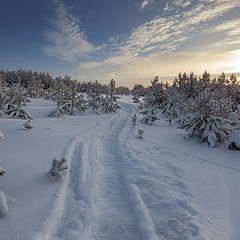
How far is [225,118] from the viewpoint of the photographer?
803 cm

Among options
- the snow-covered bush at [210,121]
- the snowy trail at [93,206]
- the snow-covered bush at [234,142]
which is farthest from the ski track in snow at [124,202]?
the snow-covered bush at [210,121]

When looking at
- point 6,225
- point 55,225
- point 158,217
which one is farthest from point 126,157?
point 6,225

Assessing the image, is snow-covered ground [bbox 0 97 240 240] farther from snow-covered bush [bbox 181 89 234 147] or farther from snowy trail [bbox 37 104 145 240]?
snow-covered bush [bbox 181 89 234 147]

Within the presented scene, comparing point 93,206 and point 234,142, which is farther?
point 234,142

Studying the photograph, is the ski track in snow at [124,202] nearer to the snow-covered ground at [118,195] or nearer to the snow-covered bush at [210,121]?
the snow-covered ground at [118,195]

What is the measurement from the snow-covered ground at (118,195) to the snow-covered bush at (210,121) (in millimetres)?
1468

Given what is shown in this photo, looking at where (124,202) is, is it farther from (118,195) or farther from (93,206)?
(93,206)

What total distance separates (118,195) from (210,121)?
21.4 ft

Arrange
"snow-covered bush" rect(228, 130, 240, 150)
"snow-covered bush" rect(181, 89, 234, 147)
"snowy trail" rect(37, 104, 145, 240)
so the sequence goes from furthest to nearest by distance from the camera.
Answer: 1. "snow-covered bush" rect(181, 89, 234, 147)
2. "snow-covered bush" rect(228, 130, 240, 150)
3. "snowy trail" rect(37, 104, 145, 240)

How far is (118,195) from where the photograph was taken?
11.5ft

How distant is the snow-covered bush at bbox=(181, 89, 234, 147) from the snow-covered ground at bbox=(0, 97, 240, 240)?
4.82 feet

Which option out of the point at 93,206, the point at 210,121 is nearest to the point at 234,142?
the point at 210,121

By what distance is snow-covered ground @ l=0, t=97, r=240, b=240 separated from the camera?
2471mm

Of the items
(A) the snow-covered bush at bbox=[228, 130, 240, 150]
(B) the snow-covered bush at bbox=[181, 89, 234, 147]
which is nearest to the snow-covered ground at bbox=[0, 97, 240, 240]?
(A) the snow-covered bush at bbox=[228, 130, 240, 150]
